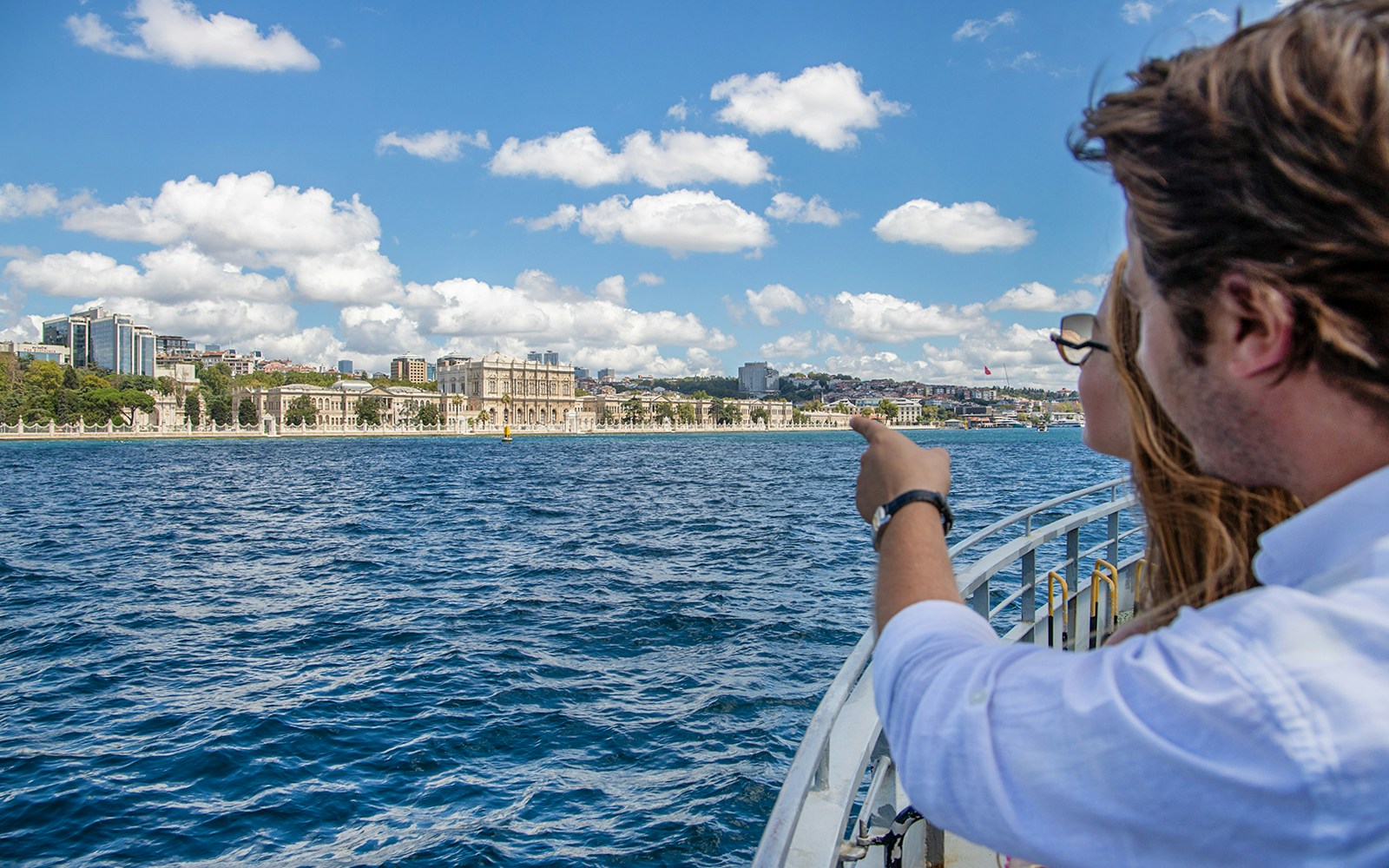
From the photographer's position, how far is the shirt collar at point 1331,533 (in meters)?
0.59

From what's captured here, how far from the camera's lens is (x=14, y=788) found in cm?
673

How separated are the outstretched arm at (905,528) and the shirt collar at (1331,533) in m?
0.27

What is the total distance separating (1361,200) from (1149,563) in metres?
0.60

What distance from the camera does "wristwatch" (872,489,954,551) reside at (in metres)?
0.93

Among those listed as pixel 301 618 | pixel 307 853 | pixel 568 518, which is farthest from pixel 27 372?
pixel 307 853

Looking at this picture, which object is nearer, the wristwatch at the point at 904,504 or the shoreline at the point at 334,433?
the wristwatch at the point at 904,504

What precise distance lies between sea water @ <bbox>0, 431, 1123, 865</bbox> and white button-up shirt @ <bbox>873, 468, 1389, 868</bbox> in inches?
216

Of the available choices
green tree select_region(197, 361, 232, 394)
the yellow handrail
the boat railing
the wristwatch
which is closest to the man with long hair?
the wristwatch

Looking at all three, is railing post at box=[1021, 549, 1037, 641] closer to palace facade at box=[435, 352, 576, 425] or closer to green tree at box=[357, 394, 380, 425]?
green tree at box=[357, 394, 380, 425]

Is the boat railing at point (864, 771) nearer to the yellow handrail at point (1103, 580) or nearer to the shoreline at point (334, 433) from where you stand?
the yellow handrail at point (1103, 580)

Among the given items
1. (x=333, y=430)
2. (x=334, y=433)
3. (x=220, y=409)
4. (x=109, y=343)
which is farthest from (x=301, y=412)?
(x=109, y=343)

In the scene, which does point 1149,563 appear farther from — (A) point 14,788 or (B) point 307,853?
(A) point 14,788

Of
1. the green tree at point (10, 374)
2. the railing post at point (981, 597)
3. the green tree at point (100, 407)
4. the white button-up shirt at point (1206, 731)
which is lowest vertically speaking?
the railing post at point (981, 597)

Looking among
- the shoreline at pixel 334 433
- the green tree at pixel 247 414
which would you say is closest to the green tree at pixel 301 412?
the shoreline at pixel 334 433
